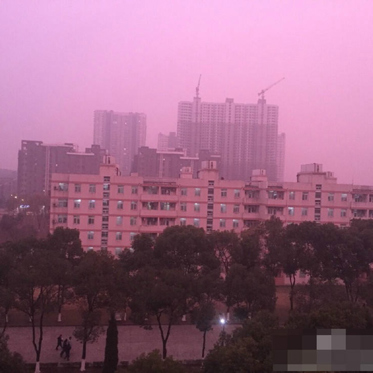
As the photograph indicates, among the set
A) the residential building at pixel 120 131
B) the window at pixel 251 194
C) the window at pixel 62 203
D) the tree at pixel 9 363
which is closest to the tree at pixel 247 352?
the tree at pixel 9 363

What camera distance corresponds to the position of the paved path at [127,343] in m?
8.05

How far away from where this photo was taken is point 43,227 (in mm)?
24578

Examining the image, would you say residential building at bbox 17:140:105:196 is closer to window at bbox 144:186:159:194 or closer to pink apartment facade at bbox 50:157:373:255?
pink apartment facade at bbox 50:157:373:255

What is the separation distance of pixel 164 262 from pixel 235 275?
6.10 ft

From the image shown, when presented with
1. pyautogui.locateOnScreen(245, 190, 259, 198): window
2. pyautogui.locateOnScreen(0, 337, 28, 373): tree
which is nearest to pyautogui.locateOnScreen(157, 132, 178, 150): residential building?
pyautogui.locateOnScreen(245, 190, 259, 198): window

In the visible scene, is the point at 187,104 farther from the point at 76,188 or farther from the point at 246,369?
the point at 246,369

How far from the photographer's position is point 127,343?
8719mm

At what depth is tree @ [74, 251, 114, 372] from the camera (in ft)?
23.5

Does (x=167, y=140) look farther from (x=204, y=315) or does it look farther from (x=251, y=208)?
(x=204, y=315)

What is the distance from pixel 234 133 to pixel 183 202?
3083cm

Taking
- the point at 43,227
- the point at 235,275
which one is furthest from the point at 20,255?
the point at 43,227

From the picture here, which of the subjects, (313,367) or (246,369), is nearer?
(313,367)

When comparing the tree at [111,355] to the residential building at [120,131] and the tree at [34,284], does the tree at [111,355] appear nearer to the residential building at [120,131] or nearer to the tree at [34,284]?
the tree at [34,284]

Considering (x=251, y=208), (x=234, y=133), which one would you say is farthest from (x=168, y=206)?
(x=234, y=133)
